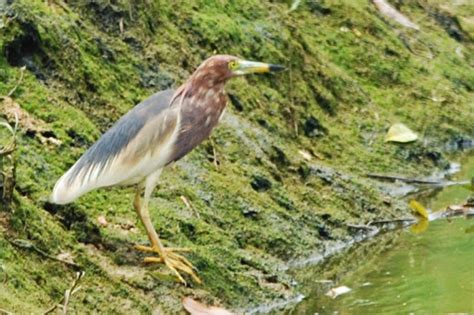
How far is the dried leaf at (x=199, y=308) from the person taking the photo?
5.75 meters

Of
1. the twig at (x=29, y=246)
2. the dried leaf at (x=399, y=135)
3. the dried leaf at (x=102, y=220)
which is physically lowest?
the dried leaf at (x=399, y=135)

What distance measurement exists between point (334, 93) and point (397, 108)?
1232 mm

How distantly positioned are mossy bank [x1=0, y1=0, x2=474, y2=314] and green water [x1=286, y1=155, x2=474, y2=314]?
26 cm

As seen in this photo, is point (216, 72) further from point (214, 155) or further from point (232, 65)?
point (214, 155)

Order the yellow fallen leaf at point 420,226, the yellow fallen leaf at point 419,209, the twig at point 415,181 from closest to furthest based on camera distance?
the yellow fallen leaf at point 420,226 → the yellow fallen leaf at point 419,209 → the twig at point 415,181

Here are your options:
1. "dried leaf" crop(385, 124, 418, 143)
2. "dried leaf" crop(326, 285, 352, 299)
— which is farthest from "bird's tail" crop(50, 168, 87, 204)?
"dried leaf" crop(385, 124, 418, 143)

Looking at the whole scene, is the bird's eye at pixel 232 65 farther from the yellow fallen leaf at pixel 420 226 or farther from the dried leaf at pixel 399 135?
the dried leaf at pixel 399 135

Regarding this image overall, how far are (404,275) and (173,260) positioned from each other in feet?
5.57

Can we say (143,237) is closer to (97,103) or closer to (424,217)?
(97,103)

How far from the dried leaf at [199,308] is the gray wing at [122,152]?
69 cm

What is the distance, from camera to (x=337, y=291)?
6.68 meters

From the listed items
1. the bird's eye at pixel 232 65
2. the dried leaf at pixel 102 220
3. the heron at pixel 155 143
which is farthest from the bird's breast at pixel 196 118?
the dried leaf at pixel 102 220

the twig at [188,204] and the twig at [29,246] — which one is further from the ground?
the twig at [29,246]

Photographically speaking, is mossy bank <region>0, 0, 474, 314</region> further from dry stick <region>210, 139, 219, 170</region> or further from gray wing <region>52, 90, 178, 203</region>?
gray wing <region>52, 90, 178, 203</region>
